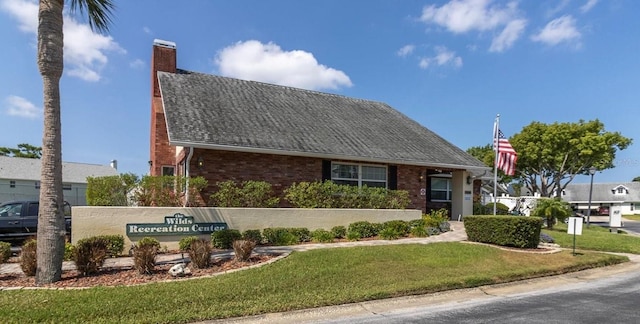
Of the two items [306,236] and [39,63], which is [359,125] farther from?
[39,63]

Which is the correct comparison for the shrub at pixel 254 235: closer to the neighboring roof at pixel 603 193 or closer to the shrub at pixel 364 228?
the shrub at pixel 364 228

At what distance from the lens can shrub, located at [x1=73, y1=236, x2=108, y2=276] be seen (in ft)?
25.9

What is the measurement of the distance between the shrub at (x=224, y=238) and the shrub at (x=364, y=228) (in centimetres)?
400

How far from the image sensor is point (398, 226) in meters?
14.0

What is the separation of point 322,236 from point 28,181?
36.1 meters

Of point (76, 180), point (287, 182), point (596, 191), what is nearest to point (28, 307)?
point (287, 182)

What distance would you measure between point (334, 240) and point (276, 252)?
2974mm

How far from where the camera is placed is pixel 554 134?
3694cm

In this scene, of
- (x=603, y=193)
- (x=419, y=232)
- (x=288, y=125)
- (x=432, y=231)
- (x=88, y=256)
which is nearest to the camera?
(x=88, y=256)

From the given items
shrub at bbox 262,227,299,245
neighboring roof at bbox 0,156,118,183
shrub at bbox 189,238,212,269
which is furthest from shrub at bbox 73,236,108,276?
neighboring roof at bbox 0,156,118,183

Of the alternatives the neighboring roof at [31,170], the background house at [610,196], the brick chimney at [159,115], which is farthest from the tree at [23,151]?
the background house at [610,196]

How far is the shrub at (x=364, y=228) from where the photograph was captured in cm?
1369

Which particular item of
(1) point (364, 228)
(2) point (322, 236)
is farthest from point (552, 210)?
(2) point (322, 236)

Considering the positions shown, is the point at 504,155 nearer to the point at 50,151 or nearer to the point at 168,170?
the point at 168,170
